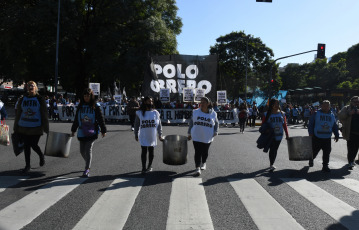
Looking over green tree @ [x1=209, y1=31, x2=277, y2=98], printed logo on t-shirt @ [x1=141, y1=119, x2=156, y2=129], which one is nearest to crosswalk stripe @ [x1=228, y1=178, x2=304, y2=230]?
printed logo on t-shirt @ [x1=141, y1=119, x2=156, y2=129]

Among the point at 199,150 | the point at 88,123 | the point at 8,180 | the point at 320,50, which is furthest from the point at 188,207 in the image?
the point at 320,50

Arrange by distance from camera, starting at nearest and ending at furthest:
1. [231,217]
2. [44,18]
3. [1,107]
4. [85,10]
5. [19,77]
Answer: [231,217]
[1,107]
[44,18]
[19,77]
[85,10]

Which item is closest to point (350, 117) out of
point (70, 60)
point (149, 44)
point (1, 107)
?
point (1, 107)

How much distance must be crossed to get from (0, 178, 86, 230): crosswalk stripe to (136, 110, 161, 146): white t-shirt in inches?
58.9

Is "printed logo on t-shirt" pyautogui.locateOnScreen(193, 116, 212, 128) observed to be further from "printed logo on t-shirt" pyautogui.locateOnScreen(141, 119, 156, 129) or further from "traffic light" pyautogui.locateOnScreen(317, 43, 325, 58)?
"traffic light" pyautogui.locateOnScreen(317, 43, 325, 58)

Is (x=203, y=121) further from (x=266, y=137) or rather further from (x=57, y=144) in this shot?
(x=57, y=144)

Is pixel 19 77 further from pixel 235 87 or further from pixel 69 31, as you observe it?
pixel 235 87

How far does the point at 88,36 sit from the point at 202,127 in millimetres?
27054

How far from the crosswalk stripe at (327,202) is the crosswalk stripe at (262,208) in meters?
0.55

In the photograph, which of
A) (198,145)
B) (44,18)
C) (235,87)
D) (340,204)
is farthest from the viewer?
(235,87)

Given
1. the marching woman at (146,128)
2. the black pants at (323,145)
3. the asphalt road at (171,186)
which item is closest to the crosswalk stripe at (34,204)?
the asphalt road at (171,186)

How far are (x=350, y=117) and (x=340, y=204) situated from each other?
13.2ft

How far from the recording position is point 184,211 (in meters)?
4.61

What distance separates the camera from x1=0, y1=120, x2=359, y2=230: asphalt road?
14.1ft
